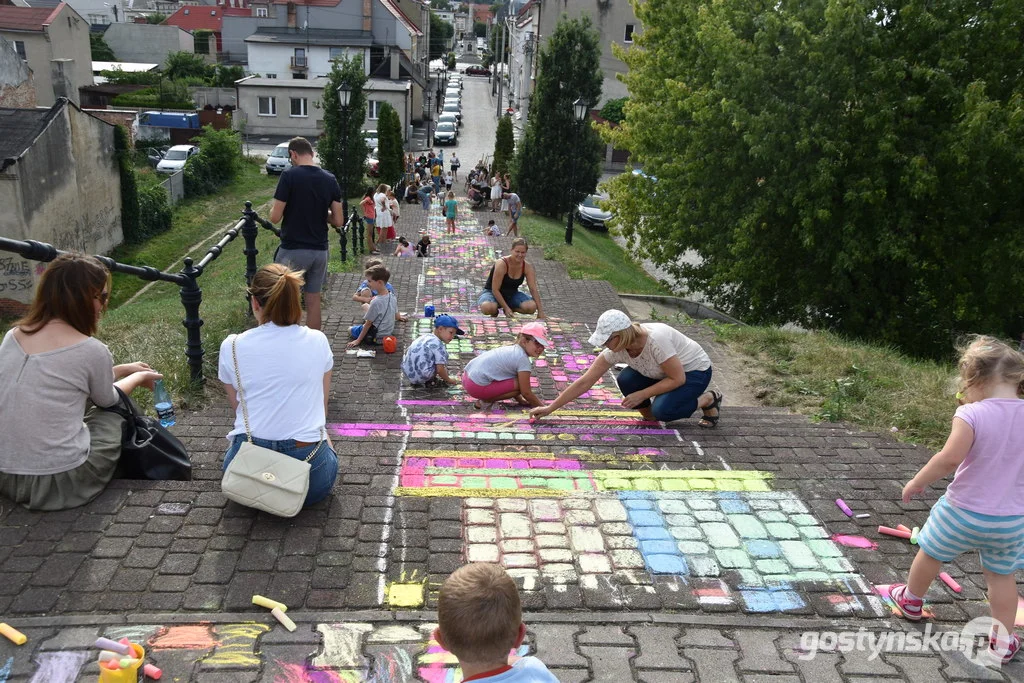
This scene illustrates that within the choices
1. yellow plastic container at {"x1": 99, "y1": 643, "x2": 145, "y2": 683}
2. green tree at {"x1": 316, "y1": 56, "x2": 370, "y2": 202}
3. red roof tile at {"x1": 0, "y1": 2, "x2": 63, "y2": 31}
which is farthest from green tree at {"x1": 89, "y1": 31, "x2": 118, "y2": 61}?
yellow plastic container at {"x1": 99, "y1": 643, "x2": 145, "y2": 683}

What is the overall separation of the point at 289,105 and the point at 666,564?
160ft

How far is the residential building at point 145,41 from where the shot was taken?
65250mm

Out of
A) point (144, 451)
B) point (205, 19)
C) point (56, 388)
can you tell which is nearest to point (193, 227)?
point (144, 451)

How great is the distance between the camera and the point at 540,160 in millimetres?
28203

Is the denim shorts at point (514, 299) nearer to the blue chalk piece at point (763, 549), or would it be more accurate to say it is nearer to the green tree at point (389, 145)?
the blue chalk piece at point (763, 549)

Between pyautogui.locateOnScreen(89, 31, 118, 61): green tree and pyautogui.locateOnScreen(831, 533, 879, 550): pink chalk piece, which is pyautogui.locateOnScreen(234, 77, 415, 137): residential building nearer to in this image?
pyautogui.locateOnScreen(89, 31, 118, 61): green tree

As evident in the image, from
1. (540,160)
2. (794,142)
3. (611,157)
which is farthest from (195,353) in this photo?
(611,157)

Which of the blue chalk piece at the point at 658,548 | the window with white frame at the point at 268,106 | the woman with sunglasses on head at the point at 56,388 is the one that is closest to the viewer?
the woman with sunglasses on head at the point at 56,388

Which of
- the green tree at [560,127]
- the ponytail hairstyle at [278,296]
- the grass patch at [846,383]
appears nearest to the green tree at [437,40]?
the green tree at [560,127]

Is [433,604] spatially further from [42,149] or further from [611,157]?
[611,157]

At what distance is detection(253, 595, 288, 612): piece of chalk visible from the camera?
3266mm

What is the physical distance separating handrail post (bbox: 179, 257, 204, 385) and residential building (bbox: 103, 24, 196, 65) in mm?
68561

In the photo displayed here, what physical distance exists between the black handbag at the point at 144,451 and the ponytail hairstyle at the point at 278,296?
0.89 m

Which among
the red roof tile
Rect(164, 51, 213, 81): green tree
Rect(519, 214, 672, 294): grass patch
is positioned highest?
the red roof tile
